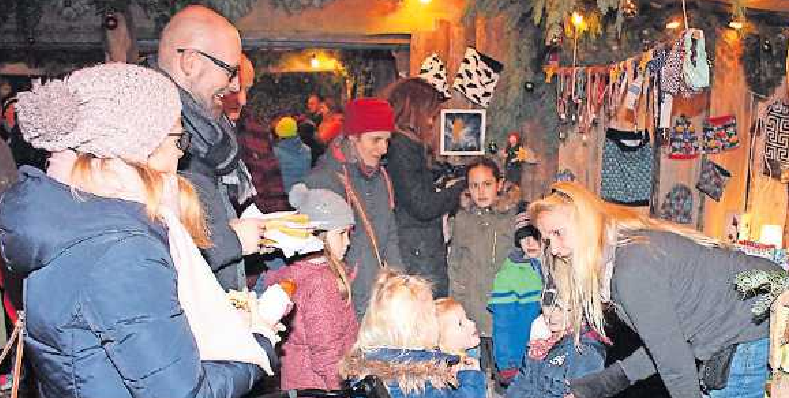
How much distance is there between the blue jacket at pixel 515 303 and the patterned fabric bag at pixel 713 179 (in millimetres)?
2487

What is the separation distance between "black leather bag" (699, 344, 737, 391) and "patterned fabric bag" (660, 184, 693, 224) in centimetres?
343

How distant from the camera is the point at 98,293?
5.26 ft

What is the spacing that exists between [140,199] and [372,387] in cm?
116

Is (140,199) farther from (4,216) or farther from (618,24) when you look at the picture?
(618,24)

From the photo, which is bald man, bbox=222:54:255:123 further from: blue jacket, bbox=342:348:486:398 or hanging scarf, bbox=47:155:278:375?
hanging scarf, bbox=47:155:278:375

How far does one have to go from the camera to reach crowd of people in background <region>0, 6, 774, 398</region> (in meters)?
1.66

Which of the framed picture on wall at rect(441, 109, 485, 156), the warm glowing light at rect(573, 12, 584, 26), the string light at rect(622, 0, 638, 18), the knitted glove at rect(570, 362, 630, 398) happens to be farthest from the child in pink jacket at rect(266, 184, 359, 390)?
the framed picture on wall at rect(441, 109, 485, 156)

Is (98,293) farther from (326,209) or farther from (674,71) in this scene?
(674,71)

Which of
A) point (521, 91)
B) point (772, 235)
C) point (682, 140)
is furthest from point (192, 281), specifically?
point (521, 91)

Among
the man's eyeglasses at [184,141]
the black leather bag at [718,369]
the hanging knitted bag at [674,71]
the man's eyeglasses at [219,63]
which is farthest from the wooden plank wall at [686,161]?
the man's eyeglasses at [184,141]

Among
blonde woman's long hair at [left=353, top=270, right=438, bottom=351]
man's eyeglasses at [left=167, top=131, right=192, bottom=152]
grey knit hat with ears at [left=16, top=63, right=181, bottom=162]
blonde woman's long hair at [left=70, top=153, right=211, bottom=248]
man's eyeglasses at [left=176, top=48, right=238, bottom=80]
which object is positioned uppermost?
man's eyeglasses at [left=176, top=48, right=238, bottom=80]

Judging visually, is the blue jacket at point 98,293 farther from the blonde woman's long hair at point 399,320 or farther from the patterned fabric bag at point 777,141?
the patterned fabric bag at point 777,141

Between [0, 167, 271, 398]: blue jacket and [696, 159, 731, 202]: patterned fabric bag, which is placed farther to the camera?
[696, 159, 731, 202]: patterned fabric bag

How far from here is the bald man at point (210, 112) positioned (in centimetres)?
263
